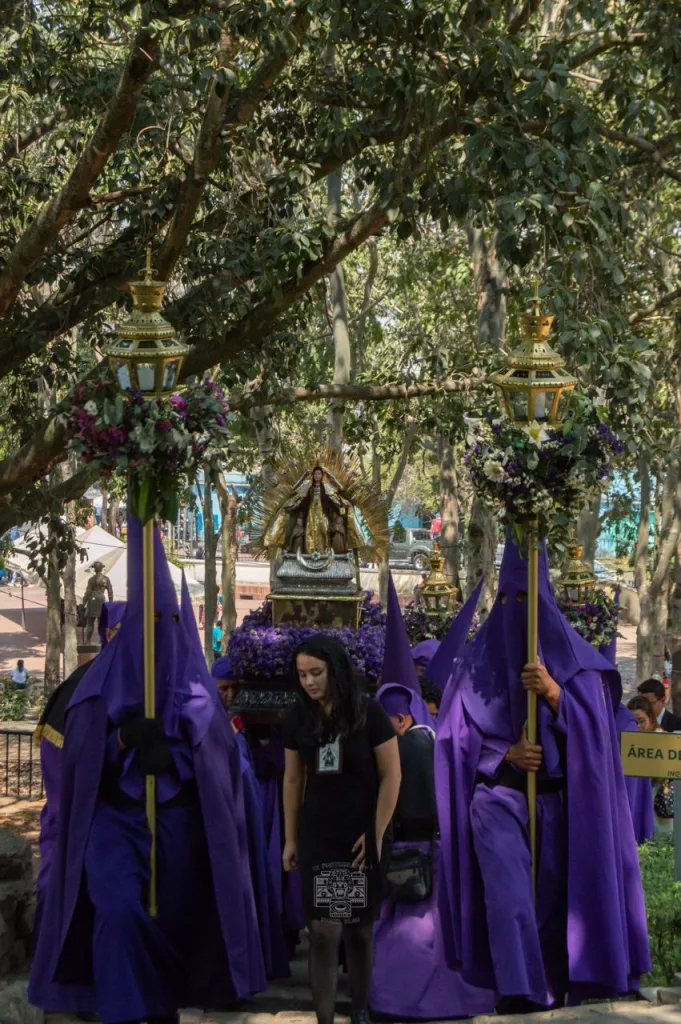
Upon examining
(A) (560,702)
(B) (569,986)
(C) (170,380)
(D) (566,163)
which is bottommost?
(B) (569,986)

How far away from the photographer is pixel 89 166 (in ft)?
27.9

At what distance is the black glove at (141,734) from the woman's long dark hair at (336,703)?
0.87 meters

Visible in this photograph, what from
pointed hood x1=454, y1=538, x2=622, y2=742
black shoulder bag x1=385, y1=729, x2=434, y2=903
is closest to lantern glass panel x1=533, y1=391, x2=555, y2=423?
pointed hood x1=454, y1=538, x2=622, y2=742

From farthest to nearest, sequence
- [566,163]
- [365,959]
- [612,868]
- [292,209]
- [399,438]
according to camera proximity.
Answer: [399,438], [292,209], [566,163], [612,868], [365,959]

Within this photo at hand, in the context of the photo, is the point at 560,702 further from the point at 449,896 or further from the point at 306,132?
the point at 306,132

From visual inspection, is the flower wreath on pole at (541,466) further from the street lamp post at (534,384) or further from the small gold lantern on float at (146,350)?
the small gold lantern on float at (146,350)

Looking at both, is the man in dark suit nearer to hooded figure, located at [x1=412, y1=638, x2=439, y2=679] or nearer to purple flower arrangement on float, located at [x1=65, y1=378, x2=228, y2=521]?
hooded figure, located at [x1=412, y1=638, x2=439, y2=679]

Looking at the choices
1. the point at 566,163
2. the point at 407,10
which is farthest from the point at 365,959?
the point at 407,10

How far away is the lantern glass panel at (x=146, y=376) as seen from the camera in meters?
6.36

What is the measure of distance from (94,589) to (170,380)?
56.0 ft

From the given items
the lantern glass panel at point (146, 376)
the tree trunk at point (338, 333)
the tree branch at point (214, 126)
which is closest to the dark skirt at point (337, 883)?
→ the lantern glass panel at point (146, 376)

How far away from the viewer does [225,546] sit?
24500 mm

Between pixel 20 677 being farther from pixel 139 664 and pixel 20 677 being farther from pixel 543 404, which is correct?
pixel 543 404

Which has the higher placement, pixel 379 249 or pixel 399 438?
pixel 379 249
